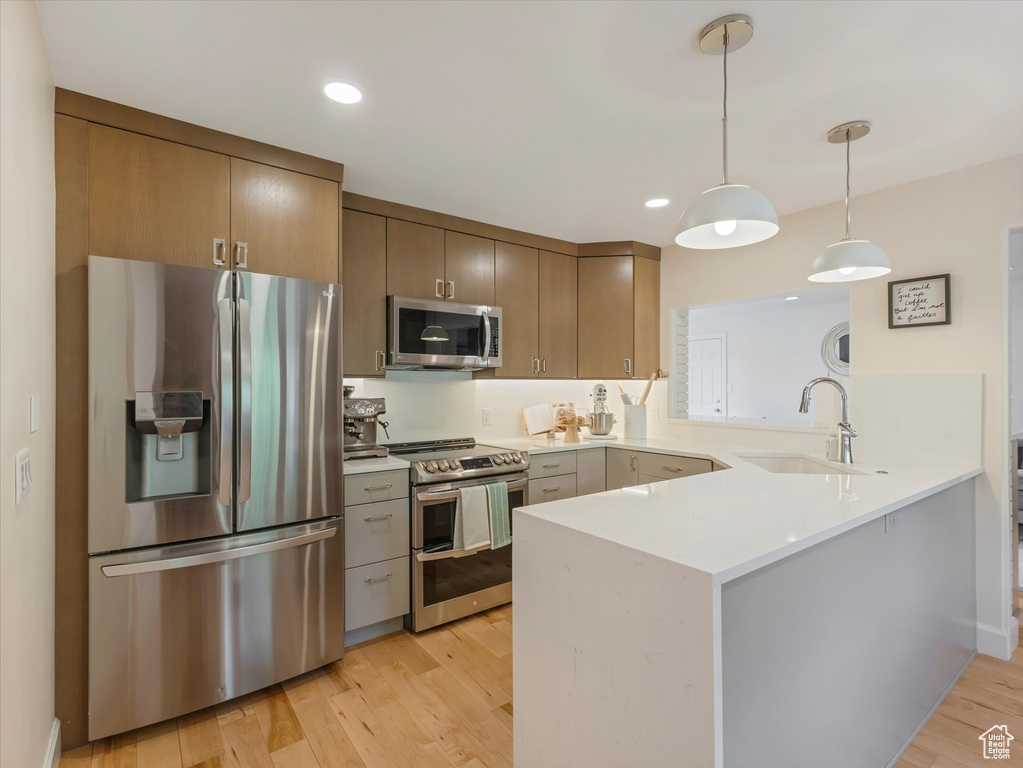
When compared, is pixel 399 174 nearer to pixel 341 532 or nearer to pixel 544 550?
pixel 341 532

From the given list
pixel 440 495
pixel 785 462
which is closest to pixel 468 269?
pixel 440 495

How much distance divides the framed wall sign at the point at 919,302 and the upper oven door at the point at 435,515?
7.94ft

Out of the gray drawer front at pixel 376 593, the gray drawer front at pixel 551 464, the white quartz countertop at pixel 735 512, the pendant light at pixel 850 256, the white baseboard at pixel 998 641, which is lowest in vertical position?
the white baseboard at pixel 998 641

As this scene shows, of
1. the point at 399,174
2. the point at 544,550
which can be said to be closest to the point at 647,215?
the point at 399,174

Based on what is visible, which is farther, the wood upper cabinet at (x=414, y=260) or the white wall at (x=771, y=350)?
the white wall at (x=771, y=350)

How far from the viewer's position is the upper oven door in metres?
2.66

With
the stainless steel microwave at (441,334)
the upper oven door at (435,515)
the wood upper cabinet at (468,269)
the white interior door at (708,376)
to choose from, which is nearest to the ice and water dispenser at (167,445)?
the upper oven door at (435,515)

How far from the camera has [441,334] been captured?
10.1 ft

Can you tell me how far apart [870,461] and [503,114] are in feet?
8.52

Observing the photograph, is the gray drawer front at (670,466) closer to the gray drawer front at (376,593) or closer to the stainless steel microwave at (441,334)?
the stainless steel microwave at (441,334)

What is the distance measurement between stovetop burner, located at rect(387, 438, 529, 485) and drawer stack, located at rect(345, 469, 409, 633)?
0.14m

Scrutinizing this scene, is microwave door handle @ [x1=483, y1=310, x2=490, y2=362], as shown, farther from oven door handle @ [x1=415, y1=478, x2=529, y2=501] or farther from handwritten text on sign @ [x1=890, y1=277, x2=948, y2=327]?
handwritten text on sign @ [x1=890, y1=277, x2=948, y2=327]

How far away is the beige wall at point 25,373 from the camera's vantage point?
1.19 meters

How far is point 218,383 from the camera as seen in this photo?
1.99 m
